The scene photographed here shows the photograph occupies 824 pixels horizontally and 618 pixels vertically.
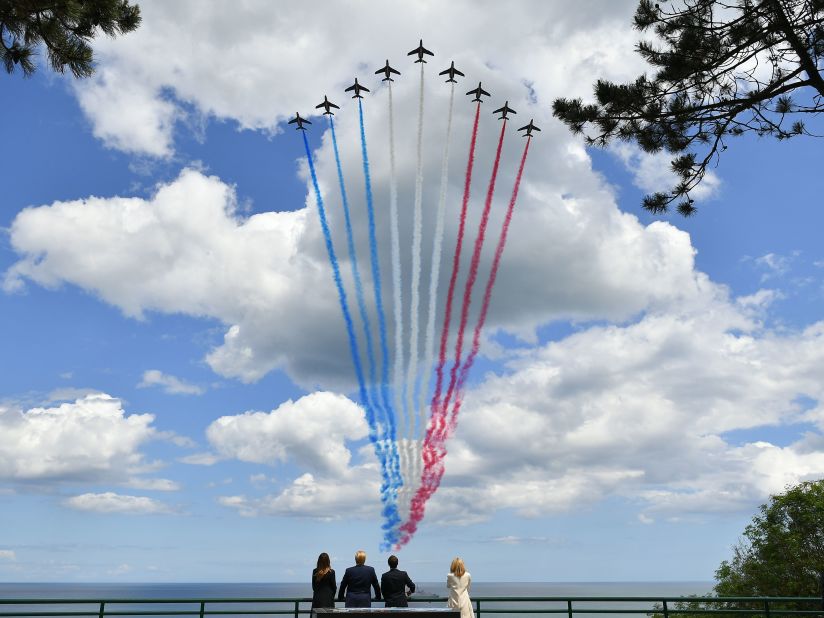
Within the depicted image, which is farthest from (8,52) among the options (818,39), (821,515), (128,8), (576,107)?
(821,515)

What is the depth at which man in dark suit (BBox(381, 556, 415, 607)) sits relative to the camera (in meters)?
11.1

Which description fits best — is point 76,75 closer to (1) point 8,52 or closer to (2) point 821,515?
(1) point 8,52

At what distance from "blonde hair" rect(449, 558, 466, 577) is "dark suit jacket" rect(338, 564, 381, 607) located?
119 centimetres

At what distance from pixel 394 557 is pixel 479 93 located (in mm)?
30360

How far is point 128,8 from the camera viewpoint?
496 inches

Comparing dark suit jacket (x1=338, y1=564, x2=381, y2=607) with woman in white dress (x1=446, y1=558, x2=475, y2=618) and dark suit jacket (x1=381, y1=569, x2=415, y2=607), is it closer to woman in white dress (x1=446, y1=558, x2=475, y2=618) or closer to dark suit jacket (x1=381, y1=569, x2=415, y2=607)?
dark suit jacket (x1=381, y1=569, x2=415, y2=607)

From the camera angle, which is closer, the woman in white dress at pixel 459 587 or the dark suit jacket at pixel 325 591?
the woman in white dress at pixel 459 587

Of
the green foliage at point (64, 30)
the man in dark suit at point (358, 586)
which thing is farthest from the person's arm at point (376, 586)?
the green foliage at point (64, 30)

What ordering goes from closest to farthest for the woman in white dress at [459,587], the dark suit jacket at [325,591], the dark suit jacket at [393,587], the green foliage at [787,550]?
the woman in white dress at [459,587], the dark suit jacket at [325,591], the dark suit jacket at [393,587], the green foliage at [787,550]

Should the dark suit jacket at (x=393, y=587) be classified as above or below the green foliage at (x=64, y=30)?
below

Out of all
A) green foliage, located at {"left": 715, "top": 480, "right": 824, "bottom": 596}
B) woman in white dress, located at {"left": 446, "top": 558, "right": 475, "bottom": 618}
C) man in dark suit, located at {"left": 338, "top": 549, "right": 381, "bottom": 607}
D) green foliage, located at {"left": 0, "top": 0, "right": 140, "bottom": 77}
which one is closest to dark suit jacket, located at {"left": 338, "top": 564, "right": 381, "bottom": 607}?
man in dark suit, located at {"left": 338, "top": 549, "right": 381, "bottom": 607}

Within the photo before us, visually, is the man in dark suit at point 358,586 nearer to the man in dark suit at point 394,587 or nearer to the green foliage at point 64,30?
the man in dark suit at point 394,587

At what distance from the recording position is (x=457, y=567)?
11.0 metres

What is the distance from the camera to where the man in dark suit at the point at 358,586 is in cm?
1101
